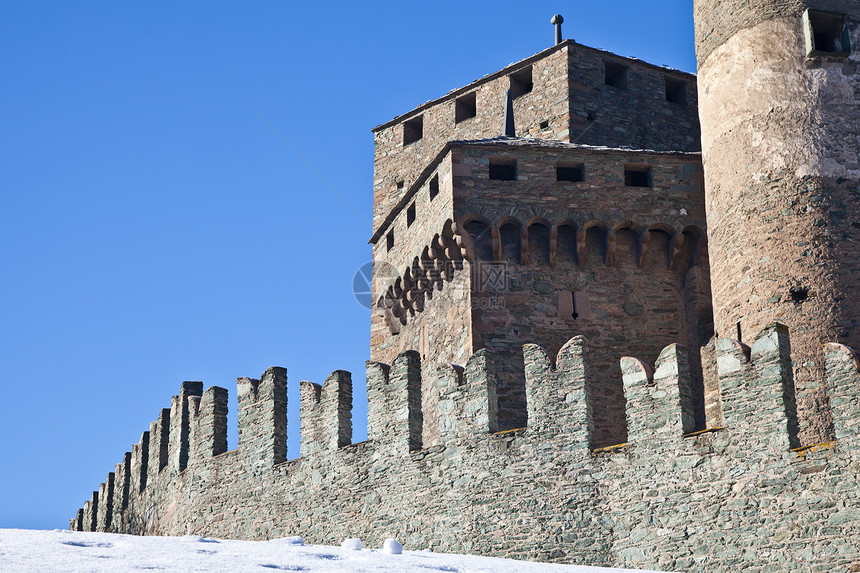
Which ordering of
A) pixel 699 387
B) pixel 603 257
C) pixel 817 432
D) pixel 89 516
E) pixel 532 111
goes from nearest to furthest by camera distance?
pixel 817 432
pixel 699 387
pixel 603 257
pixel 532 111
pixel 89 516

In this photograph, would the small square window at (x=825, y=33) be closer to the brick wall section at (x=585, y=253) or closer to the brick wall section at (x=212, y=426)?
the brick wall section at (x=585, y=253)

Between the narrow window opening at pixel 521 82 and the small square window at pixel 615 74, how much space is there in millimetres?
1269

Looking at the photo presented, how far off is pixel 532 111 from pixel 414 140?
325 centimetres

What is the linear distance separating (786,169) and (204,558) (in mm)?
8819

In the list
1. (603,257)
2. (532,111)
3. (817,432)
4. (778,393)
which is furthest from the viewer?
(532,111)

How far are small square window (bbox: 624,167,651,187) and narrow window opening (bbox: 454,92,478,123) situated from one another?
5.11 meters

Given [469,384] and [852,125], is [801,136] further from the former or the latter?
[469,384]

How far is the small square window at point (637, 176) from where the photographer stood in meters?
21.5

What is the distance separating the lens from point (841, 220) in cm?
1762

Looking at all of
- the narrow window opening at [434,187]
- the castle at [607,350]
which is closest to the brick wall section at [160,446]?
the castle at [607,350]

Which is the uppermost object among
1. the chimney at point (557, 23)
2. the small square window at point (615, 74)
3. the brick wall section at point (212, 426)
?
the chimney at point (557, 23)

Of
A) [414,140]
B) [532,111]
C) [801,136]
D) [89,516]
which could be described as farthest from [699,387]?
[89,516]

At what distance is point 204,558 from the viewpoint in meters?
12.9

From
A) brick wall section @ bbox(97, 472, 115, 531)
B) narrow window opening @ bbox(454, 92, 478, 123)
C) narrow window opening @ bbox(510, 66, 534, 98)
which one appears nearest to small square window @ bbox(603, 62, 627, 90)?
narrow window opening @ bbox(510, 66, 534, 98)
